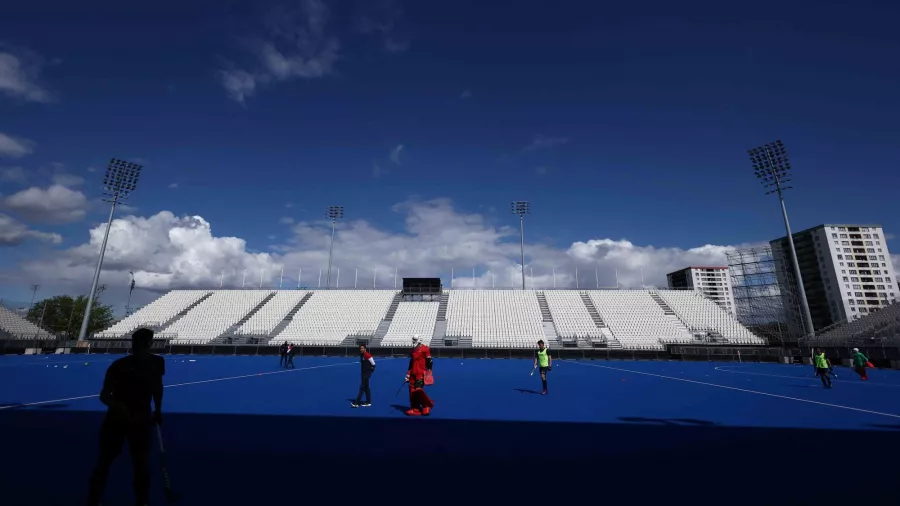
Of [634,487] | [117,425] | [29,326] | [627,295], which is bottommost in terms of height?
[634,487]

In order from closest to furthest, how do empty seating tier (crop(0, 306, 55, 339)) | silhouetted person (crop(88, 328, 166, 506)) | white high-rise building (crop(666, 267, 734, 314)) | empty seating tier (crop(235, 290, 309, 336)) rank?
1. silhouetted person (crop(88, 328, 166, 506))
2. empty seating tier (crop(0, 306, 55, 339))
3. empty seating tier (crop(235, 290, 309, 336))
4. white high-rise building (crop(666, 267, 734, 314))

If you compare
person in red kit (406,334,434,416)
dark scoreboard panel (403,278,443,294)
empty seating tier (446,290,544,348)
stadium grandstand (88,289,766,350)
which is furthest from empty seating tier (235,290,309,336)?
person in red kit (406,334,434,416)

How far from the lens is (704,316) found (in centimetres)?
4775

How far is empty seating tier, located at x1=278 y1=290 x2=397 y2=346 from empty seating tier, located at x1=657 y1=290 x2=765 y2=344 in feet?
123

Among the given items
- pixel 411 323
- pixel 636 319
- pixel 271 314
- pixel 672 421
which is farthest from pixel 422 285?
pixel 672 421

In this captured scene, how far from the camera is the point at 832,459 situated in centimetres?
564

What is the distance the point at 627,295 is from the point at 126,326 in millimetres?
66506

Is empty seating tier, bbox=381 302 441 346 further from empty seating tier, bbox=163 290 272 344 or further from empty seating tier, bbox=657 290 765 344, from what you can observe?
empty seating tier, bbox=657 290 765 344

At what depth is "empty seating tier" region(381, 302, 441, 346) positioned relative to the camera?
146 feet

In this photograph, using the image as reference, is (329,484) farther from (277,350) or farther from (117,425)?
(277,350)

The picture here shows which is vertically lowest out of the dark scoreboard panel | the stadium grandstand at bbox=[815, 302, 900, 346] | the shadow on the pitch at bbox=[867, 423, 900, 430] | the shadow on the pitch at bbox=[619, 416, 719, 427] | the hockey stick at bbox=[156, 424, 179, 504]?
the shadow on the pitch at bbox=[619, 416, 719, 427]

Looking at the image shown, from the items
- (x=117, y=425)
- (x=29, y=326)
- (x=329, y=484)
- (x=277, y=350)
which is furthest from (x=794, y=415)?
(x=29, y=326)

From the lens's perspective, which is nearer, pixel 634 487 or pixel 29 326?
pixel 634 487

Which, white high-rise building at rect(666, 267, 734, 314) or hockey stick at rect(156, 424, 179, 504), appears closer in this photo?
hockey stick at rect(156, 424, 179, 504)
